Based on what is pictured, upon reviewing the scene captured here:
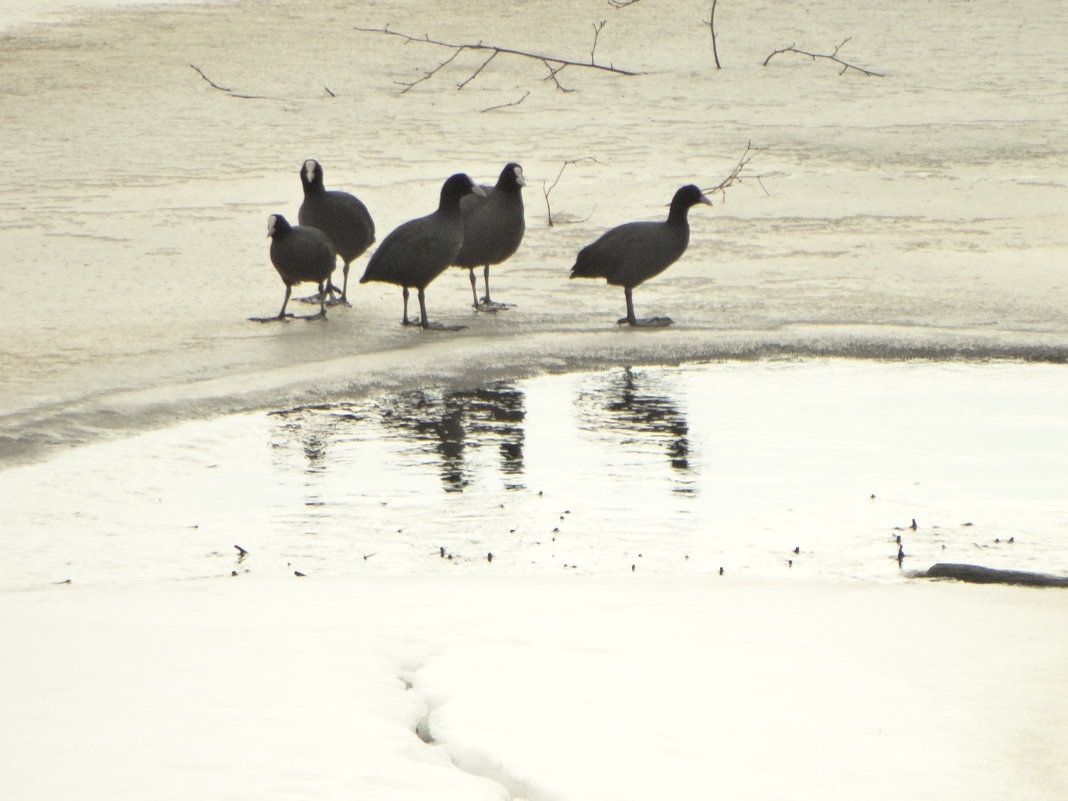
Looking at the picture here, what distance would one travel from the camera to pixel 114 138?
15938mm

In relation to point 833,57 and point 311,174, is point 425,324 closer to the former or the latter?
point 311,174

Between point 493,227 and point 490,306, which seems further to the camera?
point 493,227

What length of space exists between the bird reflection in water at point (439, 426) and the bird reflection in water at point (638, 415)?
0.40m

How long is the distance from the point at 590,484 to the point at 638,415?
4.12ft

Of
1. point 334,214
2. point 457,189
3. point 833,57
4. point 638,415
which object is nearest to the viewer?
point 638,415

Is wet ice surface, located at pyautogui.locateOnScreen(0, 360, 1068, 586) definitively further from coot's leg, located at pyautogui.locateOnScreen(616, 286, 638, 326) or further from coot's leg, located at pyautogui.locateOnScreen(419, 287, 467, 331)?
coot's leg, located at pyautogui.locateOnScreen(419, 287, 467, 331)

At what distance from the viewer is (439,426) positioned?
25.6 ft

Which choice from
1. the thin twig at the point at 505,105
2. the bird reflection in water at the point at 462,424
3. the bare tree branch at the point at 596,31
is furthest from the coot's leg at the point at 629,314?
the bare tree branch at the point at 596,31

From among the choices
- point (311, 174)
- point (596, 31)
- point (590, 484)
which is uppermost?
point (596, 31)

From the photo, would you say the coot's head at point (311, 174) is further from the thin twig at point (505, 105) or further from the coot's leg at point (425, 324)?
the thin twig at point (505, 105)

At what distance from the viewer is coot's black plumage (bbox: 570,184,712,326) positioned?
9.96 metres

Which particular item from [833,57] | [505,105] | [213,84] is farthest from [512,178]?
[833,57]

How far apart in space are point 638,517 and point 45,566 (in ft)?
7.59

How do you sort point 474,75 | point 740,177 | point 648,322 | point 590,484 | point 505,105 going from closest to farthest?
point 590,484 → point 648,322 → point 740,177 → point 505,105 → point 474,75
